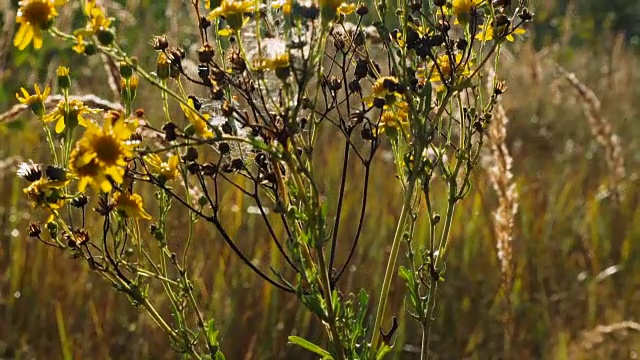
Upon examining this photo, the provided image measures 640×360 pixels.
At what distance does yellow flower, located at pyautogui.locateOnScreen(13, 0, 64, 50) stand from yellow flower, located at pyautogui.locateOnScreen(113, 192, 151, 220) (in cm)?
24

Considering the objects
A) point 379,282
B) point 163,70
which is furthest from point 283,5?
point 379,282

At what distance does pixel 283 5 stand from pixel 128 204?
37 cm

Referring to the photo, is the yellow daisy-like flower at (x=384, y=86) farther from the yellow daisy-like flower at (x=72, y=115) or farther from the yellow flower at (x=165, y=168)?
the yellow daisy-like flower at (x=72, y=115)

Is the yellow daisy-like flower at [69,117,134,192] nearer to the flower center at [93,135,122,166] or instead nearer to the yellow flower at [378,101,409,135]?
the flower center at [93,135,122,166]

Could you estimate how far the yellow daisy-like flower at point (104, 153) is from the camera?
1097 millimetres

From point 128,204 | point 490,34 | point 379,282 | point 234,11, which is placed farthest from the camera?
point 379,282

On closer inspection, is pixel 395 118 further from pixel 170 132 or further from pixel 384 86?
pixel 170 132

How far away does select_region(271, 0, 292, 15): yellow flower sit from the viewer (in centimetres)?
115

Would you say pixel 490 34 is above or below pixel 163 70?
above

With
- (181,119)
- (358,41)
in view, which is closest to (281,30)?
(358,41)

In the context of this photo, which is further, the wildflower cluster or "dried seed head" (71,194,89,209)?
"dried seed head" (71,194,89,209)

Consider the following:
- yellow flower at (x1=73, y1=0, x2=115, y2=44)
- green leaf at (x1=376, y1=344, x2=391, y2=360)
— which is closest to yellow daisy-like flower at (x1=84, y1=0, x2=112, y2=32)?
yellow flower at (x1=73, y1=0, x2=115, y2=44)

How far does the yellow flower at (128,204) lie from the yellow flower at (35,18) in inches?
9.4

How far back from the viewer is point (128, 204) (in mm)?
1290
